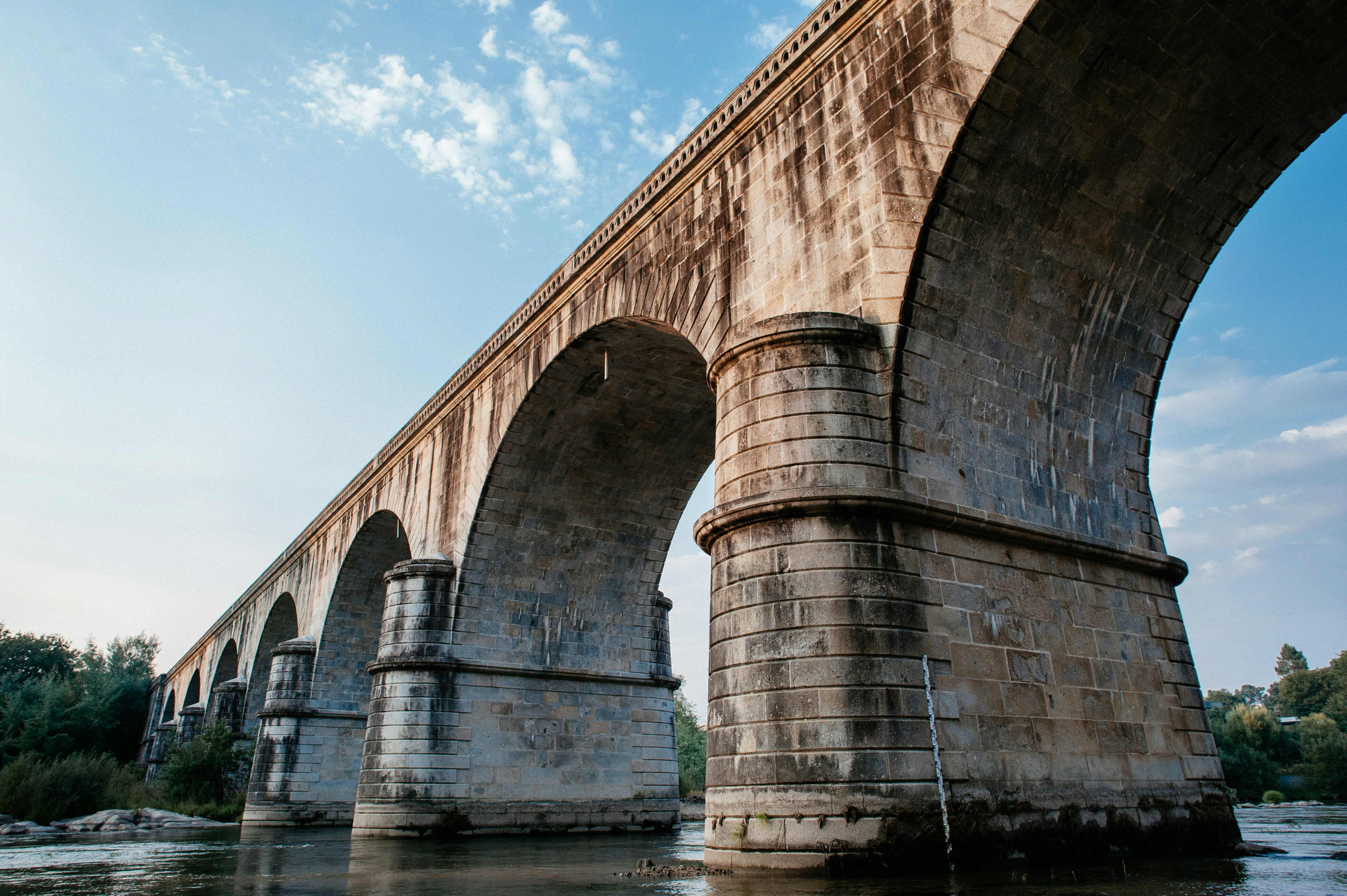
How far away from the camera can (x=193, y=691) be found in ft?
141

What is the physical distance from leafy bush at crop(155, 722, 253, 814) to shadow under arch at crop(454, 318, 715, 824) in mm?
16839

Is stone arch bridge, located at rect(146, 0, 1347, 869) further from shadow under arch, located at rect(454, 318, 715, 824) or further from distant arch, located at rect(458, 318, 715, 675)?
shadow under arch, located at rect(454, 318, 715, 824)

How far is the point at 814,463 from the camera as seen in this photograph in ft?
23.7

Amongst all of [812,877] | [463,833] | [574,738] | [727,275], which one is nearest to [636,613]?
[574,738]

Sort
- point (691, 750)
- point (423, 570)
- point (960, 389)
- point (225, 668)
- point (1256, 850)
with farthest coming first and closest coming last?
point (691, 750)
point (225, 668)
point (423, 570)
point (960, 389)
point (1256, 850)

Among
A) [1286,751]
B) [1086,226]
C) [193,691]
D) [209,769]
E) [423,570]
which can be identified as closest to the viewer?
[1086,226]

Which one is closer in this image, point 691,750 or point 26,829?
point 26,829

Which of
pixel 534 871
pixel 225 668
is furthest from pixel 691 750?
pixel 534 871

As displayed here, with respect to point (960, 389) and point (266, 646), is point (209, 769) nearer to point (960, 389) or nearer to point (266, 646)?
point (266, 646)

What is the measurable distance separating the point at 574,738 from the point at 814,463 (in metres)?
9.69

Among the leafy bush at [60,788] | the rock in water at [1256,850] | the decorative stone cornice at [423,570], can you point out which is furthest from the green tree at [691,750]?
the rock in water at [1256,850]

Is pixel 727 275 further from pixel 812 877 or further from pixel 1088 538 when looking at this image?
pixel 812 877

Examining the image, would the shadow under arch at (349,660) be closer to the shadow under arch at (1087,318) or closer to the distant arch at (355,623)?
the distant arch at (355,623)

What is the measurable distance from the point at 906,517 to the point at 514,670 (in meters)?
9.54
